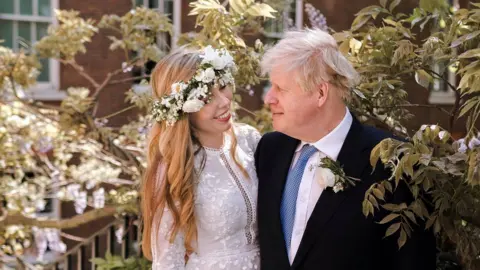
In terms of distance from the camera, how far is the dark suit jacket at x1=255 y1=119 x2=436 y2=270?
108 inches

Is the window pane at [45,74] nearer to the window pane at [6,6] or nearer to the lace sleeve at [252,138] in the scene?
the window pane at [6,6]

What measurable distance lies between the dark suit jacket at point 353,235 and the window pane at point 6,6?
680 centimetres

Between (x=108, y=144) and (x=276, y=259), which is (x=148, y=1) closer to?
(x=108, y=144)

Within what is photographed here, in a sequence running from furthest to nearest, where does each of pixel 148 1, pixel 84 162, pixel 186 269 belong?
pixel 148 1 → pixel 84 162 → pixel 186 269

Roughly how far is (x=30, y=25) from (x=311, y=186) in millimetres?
6818

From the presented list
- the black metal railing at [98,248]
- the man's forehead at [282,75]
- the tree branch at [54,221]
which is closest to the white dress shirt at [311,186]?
the man's forehead at [282,75]

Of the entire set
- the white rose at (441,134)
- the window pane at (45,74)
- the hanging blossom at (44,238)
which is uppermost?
the white rose at (441,134)

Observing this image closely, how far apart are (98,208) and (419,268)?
3.50 meters

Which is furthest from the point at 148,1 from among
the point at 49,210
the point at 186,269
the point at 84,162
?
the point at 186,269

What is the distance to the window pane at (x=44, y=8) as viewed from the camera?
8789 millimetres

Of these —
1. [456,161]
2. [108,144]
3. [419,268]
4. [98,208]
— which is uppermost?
[456,161]

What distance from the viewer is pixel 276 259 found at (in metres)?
2.95

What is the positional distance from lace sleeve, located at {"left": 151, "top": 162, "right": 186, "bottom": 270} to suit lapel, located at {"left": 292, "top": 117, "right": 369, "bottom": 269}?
538 millimetres

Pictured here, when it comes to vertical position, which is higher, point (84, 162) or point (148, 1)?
point (148, 1)
